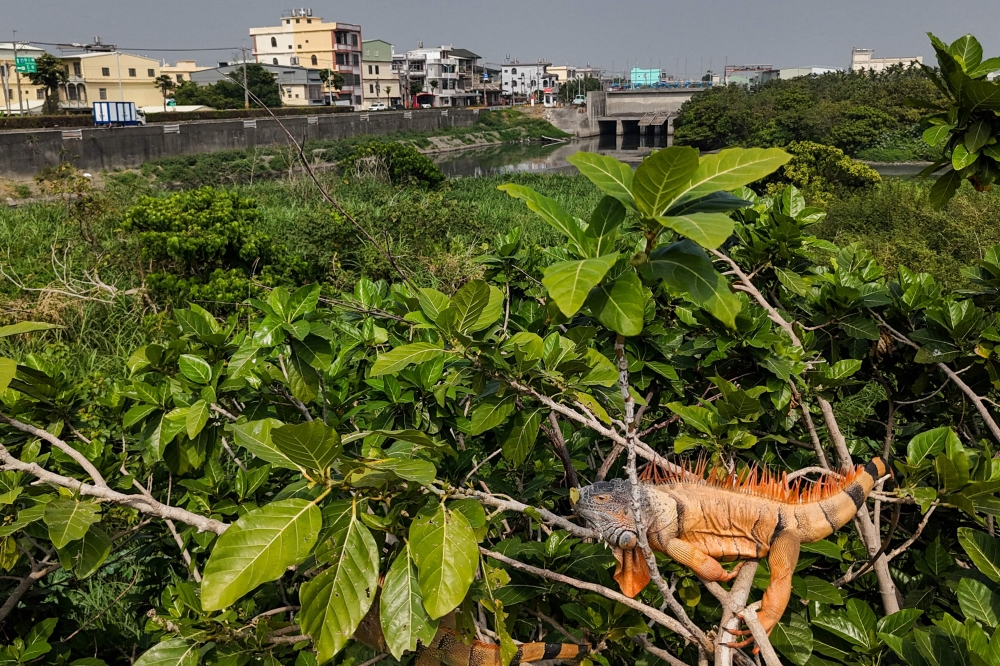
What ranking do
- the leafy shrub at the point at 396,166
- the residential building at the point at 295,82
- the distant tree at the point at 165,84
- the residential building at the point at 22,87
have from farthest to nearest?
the residential building at the point at 295,82 → the distant tree at the point at 165,84 → the residential building at the point at 22,87 → the leafy shrub at the point at 396,166

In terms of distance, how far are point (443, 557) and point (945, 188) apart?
1773mm

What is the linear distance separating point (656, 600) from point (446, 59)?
7055 centimetres

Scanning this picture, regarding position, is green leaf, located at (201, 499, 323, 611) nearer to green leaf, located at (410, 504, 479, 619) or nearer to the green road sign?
green leaf, located at (410, 504, 479, 619)

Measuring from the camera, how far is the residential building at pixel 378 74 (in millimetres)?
59844

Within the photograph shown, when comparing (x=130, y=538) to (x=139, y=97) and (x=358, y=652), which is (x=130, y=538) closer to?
(x=358, y=652)

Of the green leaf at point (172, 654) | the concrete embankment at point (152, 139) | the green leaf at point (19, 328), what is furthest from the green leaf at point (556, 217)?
the concrete embankment at point (152, 139)

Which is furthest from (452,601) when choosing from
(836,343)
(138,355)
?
(836,343)

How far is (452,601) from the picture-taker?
986 mm

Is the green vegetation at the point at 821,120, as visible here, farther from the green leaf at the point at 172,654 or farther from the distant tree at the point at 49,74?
the distant tree at the point at 49,74

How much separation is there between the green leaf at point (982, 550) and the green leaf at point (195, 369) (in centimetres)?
172

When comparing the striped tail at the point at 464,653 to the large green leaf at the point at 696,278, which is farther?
the striped tail at the point at 464,653

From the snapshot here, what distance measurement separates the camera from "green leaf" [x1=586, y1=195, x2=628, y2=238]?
1050 millimetres

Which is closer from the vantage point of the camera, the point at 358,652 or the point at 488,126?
the point at 358,652

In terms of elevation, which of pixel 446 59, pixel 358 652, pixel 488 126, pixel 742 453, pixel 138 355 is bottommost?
pixel 358 652
